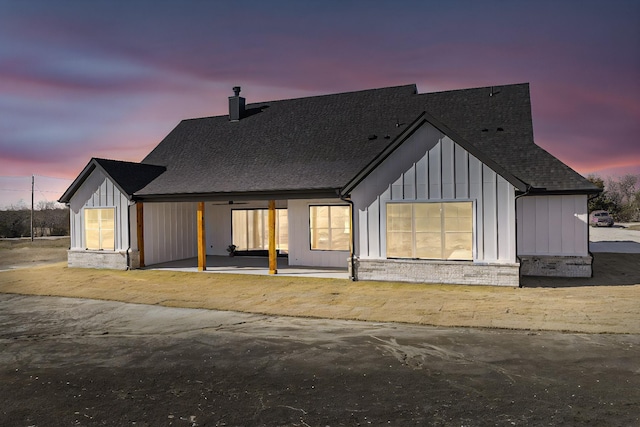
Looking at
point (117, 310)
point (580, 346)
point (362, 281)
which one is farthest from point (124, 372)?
point (362, 281)

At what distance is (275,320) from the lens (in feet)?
35.9

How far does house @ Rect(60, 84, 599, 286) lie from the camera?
14.9 meters

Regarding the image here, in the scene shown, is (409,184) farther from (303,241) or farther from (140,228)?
(140,228)

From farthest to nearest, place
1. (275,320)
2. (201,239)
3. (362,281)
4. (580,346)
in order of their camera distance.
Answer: (201,239)
(362,281)
(275,320)
(580,346)

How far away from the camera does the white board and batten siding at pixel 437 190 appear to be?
1441 cm

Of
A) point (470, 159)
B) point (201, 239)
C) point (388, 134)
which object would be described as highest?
point (388, 134)

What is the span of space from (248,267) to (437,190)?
8614 millimetres

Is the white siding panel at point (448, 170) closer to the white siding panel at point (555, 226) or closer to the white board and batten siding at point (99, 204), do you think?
the white siding panel at point (555, 226)

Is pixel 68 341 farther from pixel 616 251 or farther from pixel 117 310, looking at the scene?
pixel 616 251

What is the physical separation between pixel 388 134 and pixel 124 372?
48.5 ft

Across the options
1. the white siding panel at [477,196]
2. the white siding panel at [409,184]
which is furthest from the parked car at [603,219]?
the white siding panel at [409,184]

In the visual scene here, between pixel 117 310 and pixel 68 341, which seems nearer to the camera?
pixel 68 341

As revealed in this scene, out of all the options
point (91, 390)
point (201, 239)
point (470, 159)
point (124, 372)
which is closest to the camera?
point (91, 390)

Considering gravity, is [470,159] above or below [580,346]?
above
